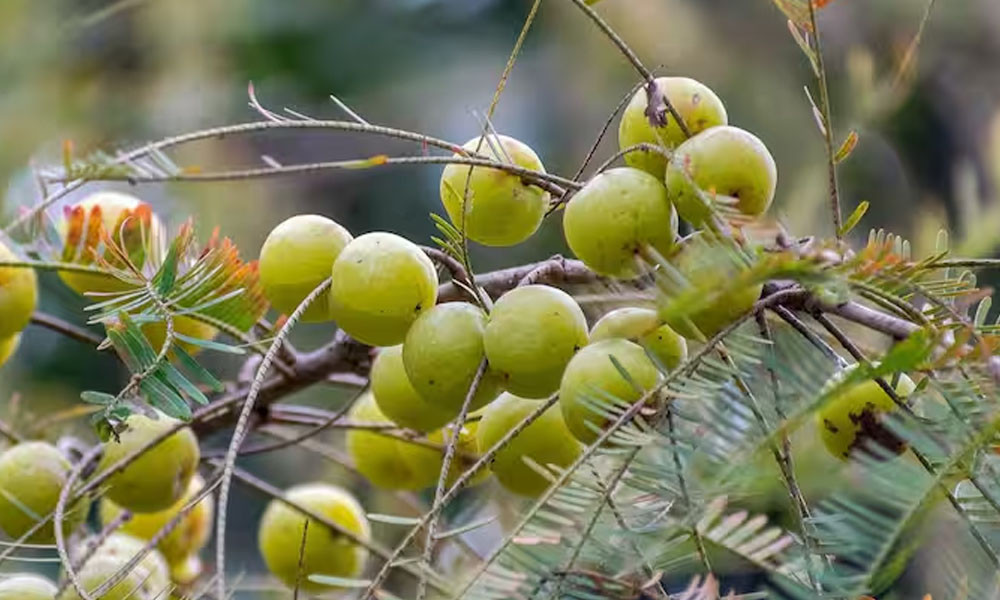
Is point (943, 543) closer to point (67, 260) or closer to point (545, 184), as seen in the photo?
point (545, 184)

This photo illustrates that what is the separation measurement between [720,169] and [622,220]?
44mm

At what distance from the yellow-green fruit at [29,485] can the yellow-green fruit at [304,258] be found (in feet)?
0.65

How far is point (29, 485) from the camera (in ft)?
2.22

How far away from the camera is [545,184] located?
0.54m

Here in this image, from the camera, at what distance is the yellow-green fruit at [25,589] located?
22.6 inches

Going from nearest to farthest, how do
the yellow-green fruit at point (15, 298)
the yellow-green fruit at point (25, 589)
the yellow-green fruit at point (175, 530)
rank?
the yellow-green fruit at point (25, 589)
the yellow-green fruit at point (15, 298)
the yellow-green fruit at point (175, 530)

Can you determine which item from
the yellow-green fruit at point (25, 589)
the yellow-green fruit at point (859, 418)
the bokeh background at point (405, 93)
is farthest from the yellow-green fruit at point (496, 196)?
the bokeh background at point (405, 93)

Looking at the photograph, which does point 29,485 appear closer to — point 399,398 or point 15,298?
point 15,298

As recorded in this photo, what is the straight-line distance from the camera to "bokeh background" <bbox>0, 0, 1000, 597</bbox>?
1.69m

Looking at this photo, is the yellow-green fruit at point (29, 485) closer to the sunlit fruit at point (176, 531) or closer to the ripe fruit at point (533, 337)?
the sunlit fruit at point (176, 531)

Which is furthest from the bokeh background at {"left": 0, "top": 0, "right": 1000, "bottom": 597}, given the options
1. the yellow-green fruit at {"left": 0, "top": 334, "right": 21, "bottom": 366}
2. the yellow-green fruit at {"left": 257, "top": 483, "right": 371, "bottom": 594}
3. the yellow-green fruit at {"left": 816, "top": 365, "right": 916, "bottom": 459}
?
the yellow-green fruit at {"left": 816, "top": 365, "right": 916, "bottom": 459}

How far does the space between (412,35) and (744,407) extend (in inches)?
131

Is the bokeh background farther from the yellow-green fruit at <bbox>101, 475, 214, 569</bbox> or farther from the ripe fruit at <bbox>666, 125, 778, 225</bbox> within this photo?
the ripe fruit at <bbox>666, 125, 778, 225</bbox>

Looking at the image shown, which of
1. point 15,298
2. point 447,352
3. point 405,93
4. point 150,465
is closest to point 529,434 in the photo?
point 447,352
